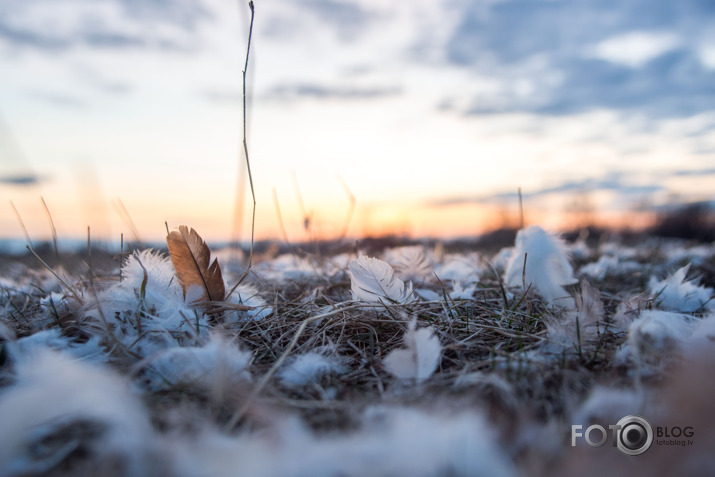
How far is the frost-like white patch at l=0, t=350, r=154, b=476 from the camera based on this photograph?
33.6 inches

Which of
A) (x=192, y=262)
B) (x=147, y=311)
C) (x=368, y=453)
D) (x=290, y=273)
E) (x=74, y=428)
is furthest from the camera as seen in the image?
(x=290, y=273)

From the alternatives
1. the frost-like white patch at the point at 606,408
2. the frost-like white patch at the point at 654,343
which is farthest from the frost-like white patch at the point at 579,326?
the frost-like white patch at the point at 606,408

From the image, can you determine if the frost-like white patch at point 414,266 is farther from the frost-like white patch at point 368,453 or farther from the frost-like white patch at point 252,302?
the frost-like white patch at point 368,453

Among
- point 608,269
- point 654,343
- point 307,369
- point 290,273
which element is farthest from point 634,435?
point 608,269

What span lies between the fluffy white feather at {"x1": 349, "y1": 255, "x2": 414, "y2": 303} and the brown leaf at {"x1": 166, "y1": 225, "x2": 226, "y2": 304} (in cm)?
59

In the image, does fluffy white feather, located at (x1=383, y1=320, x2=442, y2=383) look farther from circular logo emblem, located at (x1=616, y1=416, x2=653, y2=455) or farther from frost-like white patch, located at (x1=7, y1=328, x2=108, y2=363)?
frost-like white patch, located at (x1=7, y1=328, x2=108, y2=363)

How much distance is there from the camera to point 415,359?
127 centimetres

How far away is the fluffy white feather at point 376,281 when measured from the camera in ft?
5.92

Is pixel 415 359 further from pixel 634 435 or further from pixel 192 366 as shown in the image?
pixel 192 366

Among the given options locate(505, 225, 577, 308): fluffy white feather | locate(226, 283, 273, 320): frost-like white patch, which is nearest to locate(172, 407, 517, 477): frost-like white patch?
locate(226, 283, 273, 320): frost-like white patch

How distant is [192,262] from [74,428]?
787 mm

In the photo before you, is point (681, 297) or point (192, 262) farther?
point (681, 297)

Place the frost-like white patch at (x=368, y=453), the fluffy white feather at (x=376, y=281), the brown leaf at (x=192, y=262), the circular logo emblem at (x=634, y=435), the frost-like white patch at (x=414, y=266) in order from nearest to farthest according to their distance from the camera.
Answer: the frost-like white patch at (x=368, y=453), the circular logo emblem at (x=634, y=435), the brown leaf at (x=192, y=262), the fluffy white feather at (x=376, y=281), the frost-like white patch at (x=414, y=266)

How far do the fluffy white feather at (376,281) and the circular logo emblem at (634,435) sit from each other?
947 millimetres
